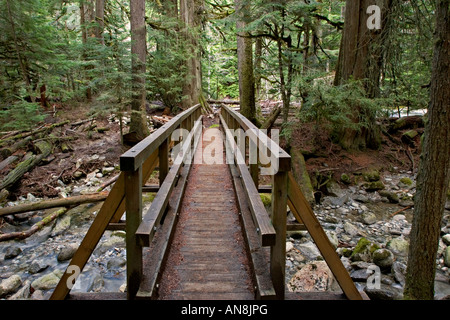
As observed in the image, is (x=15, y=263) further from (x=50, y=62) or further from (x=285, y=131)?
(x=50, y=62)

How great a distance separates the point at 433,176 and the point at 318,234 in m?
2.48

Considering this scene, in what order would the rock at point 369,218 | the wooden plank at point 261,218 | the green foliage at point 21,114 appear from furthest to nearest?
the green foliage at point 21,114 < the rock at point 369,218 < the wooden plank at point 261,218

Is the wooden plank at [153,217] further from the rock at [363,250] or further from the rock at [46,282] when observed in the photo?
the rock at [363,250]

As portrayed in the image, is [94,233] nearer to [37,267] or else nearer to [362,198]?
[37,267]

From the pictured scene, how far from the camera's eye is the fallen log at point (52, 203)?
24.0 feet

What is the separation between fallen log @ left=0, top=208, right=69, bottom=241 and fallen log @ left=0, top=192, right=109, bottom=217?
258 mm

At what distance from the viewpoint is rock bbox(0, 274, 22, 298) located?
5203 mm

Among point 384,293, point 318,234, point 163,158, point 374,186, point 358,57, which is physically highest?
point 358,57

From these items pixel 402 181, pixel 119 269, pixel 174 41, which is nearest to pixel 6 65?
pixel 174 41

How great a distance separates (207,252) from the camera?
11.6ft

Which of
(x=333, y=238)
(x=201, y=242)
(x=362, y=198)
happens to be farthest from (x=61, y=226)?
(x=362, y=198)

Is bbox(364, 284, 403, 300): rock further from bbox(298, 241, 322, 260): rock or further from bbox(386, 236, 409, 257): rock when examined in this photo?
bbox(386, 236, 409, 257): rock

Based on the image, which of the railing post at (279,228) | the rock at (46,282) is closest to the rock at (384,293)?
the railing post at (279,228)

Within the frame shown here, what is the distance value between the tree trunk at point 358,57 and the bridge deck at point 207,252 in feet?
23.1
